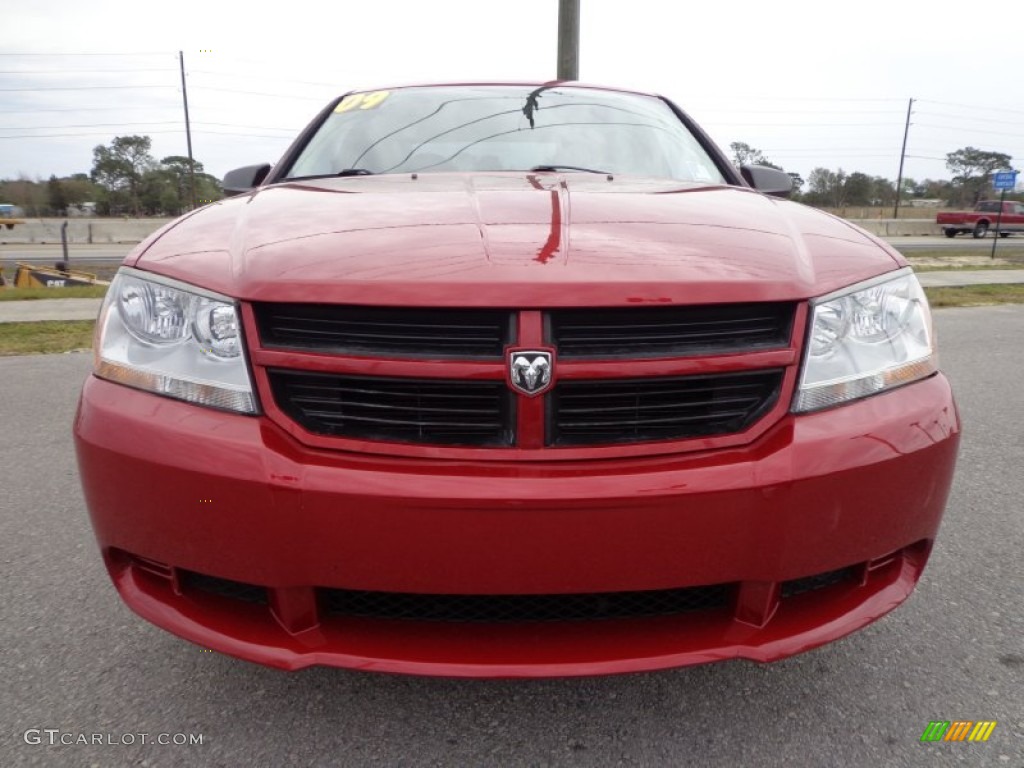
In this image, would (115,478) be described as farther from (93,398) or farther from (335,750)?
(335,750)

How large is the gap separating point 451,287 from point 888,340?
3.06ft

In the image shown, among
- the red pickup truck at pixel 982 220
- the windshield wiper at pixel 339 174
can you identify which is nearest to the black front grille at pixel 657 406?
the windshield wiper at pixel 339 174

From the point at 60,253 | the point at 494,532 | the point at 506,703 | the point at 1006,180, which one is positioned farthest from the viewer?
the point at 60,253

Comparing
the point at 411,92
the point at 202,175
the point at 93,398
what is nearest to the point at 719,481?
the point at 93,398

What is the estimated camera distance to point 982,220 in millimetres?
36344

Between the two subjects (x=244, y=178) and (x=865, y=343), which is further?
(x=244, y=178)

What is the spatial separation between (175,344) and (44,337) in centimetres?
588

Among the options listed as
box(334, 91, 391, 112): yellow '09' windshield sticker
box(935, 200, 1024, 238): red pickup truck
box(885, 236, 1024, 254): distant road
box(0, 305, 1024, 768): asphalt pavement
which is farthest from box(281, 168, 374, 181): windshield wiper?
box(935, 200, 1024, 238): red pickup truck

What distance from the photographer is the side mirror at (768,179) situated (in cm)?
266

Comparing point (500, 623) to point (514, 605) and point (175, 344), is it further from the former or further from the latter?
point (175, 344)

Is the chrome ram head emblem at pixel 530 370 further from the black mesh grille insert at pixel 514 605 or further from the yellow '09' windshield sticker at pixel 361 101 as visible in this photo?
the yellow '09' windshield sticker at pixel 361 101

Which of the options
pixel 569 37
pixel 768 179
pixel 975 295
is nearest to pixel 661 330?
pixel 768 179

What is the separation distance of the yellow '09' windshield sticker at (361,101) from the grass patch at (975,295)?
813cm

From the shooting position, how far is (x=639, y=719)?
161 cm
